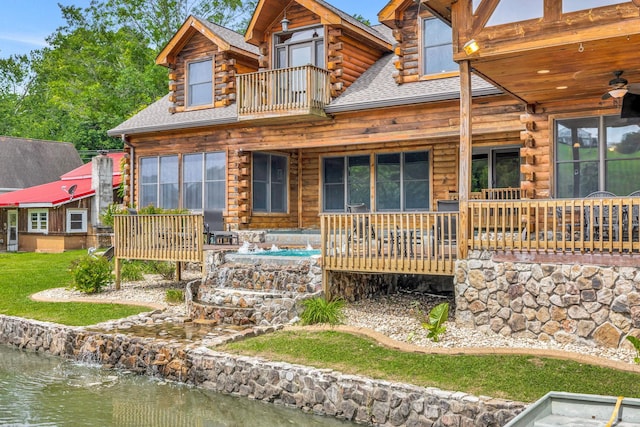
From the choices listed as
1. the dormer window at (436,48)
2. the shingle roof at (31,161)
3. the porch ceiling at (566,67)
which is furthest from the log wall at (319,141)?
the shingle roof at (31,161)

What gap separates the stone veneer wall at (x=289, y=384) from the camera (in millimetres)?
6820

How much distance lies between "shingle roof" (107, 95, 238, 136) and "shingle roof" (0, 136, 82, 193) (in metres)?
18.8

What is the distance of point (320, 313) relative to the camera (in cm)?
1037

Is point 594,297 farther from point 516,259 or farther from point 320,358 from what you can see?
point 320,358

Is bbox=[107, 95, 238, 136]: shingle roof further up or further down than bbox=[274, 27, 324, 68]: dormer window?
further down

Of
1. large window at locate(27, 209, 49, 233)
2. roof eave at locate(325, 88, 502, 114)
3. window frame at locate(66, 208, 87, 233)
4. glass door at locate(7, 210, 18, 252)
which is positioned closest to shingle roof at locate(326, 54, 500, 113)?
roof eave at locate(325, 88, 502, 114)

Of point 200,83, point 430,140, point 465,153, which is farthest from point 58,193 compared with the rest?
point 465,153

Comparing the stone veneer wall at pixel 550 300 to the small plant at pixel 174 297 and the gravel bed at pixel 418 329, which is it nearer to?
the gravel bed at pixel 418 329

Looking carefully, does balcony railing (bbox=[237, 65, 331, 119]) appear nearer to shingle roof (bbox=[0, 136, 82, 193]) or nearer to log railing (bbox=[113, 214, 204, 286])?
log railing (bbox=[113, 214, 204, 286])

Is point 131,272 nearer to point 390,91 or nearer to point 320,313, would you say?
point 320,313

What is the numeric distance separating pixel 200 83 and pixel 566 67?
11801 millimetres

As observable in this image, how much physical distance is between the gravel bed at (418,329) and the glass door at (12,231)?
21825 mm

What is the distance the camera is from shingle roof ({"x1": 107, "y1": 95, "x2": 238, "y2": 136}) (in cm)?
1698

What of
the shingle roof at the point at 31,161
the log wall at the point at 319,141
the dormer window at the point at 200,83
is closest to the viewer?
the log wall at the point at 319,141
